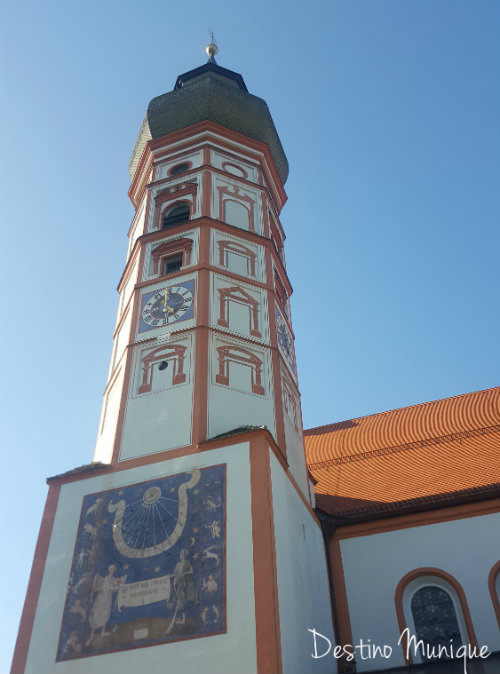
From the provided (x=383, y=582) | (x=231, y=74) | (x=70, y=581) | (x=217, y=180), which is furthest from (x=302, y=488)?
(x=231, y=74)

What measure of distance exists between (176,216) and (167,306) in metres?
3.34

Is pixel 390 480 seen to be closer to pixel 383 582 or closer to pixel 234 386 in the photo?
pixel 383 582

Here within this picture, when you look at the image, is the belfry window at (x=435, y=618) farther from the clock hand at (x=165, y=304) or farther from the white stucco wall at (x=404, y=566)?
the clock hand at (x=165, y=304)

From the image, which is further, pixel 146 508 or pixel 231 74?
pixel 231 74

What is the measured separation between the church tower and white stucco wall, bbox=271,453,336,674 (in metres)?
0.04

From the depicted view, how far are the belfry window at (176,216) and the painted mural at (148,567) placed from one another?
7.04 meters

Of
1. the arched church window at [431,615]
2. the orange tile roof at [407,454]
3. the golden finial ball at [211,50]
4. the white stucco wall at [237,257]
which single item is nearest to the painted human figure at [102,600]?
the arched church window at [431,615]

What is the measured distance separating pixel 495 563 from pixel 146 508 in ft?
17.3

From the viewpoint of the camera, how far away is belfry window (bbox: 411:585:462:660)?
34.1 feet

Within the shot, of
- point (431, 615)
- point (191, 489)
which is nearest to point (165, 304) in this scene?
point (191, 489)

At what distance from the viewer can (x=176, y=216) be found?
52.2ft

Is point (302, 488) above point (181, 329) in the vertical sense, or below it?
below

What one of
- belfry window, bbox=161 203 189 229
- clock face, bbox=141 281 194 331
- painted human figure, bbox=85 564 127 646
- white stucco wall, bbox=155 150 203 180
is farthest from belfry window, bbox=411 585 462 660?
white stucco wall, bbox=155 150 203 180

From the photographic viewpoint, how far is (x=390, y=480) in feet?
45.4
